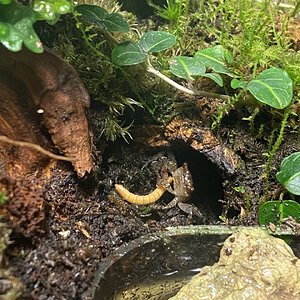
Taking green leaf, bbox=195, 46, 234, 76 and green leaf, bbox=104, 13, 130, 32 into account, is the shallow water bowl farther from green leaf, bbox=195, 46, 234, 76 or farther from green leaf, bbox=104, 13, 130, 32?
green leaf, bbox=104, 13, 130, 32

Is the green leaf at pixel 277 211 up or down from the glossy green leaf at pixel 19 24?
down

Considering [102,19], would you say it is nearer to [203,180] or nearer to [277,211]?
[203,180]

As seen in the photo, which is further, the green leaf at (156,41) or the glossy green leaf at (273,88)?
the green leaf at (156,41)

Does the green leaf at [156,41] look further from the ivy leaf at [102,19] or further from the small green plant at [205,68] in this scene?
the ivy leaf at [102,19]

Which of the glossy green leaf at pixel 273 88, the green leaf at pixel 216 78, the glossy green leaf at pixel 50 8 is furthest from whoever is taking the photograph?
the green leaf at pixel 216 78

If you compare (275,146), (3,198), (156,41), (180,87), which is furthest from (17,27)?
(275,146)

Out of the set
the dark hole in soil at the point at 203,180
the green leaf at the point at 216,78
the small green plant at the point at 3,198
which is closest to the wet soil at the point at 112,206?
the dark hole in soil at the point at 203,180
